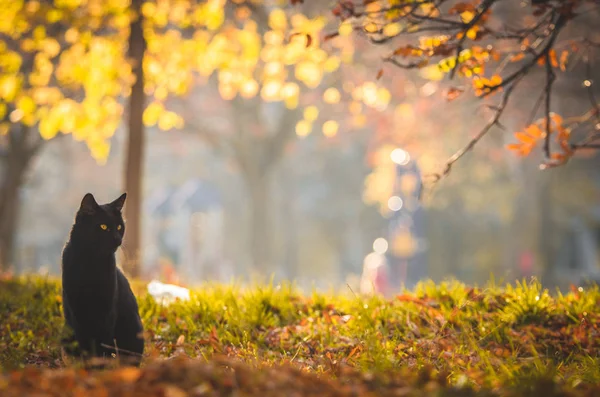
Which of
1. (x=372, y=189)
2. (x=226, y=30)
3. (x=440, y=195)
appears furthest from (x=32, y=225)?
(x=226, y=30)

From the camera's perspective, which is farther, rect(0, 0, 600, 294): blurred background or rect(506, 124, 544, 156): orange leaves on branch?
rect(0, 0, 600, 294): blurred background

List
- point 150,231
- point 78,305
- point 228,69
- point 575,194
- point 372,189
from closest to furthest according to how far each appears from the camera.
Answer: point 78,305 → point 228,69 → point 575,194 → point 372,189 → point 150,231

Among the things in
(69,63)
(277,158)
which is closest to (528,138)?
(69,63)

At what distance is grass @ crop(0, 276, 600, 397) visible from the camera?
5098mm

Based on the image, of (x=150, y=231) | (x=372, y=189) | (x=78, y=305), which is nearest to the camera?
(x=78, y=305)

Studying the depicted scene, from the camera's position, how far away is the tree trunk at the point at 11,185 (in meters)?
14.9

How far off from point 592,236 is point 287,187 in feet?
61.0

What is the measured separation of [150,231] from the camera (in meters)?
52.7

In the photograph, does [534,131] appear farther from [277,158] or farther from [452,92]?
[277,158]

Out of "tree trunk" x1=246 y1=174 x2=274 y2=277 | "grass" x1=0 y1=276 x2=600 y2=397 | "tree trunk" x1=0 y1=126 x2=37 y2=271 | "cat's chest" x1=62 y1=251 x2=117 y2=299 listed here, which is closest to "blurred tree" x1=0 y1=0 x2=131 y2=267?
"tree trunk" x1=0 y1=126 x2=37 y2=271

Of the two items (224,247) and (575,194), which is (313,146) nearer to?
(224,247)

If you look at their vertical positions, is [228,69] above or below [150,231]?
above

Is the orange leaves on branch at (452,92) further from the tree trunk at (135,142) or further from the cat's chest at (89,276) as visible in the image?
the tree trunk at (135,142)

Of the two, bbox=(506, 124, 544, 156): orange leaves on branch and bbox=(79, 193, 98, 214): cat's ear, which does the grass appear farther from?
bbox=(506, 124, 544, 156): orange leaves on branch
